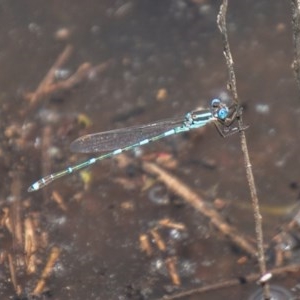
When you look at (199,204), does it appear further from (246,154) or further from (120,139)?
(246,154)

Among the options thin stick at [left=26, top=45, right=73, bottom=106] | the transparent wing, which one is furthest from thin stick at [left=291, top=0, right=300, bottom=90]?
thin stick at [left=26, top=45, right=73, bottom=106]

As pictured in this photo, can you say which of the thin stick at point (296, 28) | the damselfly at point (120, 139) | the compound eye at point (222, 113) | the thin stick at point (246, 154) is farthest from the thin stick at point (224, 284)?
the thin stick at point (296, 28)

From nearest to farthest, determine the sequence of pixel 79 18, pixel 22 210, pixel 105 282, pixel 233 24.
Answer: pixel 105 282 < pixel 22 210 < pixel 233 24 < pixel 79 18

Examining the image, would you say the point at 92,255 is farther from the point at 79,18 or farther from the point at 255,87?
the point at 79,18

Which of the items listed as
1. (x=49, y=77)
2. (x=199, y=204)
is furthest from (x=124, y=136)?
(x=49, y=77)

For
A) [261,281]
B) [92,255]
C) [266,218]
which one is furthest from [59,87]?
[261,281]
